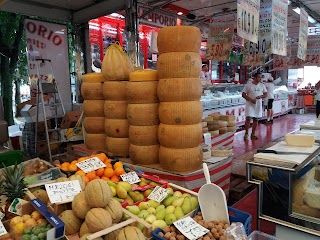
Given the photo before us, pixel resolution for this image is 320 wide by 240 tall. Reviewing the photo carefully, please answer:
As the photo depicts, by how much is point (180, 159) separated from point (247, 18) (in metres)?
2.41

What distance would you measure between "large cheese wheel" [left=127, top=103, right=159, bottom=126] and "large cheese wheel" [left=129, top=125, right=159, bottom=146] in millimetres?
48

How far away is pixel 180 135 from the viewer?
9.67 feet

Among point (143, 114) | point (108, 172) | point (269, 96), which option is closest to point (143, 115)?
point (143, 114)

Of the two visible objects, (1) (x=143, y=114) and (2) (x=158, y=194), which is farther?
(1) (x=143, y=114)

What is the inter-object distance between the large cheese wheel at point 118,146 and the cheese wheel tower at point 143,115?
0.86 ft

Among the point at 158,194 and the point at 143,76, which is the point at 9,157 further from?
the point at 158,194

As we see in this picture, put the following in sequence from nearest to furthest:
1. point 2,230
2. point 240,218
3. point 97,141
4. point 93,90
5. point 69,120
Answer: point 2,230, point 240,218, point 93,90, point 97,141, point 69,120

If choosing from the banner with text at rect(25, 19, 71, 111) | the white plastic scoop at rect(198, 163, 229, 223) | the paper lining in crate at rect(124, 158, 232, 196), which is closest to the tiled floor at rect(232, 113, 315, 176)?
the paper lining in crate at rect(124, 158, 232, 196)

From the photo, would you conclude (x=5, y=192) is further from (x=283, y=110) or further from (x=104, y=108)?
(x=283, y=110)

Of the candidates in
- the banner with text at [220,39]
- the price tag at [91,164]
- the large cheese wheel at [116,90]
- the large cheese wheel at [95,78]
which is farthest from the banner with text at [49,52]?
the price tag at [91,164]

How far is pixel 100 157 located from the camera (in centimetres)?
293

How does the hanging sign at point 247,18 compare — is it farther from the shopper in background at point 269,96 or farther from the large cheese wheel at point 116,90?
the shopper in background at point 269,96

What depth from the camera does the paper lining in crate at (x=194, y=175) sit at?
297 cm

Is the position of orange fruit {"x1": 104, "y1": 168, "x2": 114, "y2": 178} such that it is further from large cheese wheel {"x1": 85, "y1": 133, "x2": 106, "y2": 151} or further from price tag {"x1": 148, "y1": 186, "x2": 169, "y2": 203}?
large cheese wheel {"x1": 85, "y1": 133, "x2": 106, "y2": 151}
